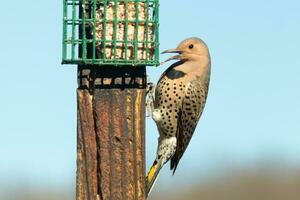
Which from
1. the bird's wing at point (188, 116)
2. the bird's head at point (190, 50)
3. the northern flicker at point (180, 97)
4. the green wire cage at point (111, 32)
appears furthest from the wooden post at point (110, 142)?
the bird's wing at point (188, 116)

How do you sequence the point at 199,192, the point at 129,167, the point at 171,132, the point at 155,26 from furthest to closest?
the point at 199,192, the point at 171,132, the point at 155,26, the point at 129,167

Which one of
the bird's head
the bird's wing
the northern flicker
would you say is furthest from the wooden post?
the bird's wing

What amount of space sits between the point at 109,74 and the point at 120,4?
465 mm

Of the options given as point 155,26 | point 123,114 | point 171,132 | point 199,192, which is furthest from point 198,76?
point 199,192

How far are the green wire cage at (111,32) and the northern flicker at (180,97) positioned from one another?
1.50 metres

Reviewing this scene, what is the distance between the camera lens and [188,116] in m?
9.08

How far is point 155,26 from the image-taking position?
739 cm

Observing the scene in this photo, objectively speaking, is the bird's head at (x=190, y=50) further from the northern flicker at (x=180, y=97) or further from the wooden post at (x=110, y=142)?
the wooden post at (x=110, y=142)

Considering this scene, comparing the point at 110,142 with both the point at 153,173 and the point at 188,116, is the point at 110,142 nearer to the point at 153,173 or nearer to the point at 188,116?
the point at 153,173

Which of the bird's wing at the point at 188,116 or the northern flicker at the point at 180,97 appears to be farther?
the bird's wing at the point at 188,116

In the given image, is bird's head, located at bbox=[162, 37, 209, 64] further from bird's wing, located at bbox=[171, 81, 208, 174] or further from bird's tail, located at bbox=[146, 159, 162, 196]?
bird's tail, located at bbox=[146, 159, 162, 196]

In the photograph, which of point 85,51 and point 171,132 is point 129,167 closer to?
point 85,51

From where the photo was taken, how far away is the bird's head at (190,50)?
888 centimetres

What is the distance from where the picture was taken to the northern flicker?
348 inches
